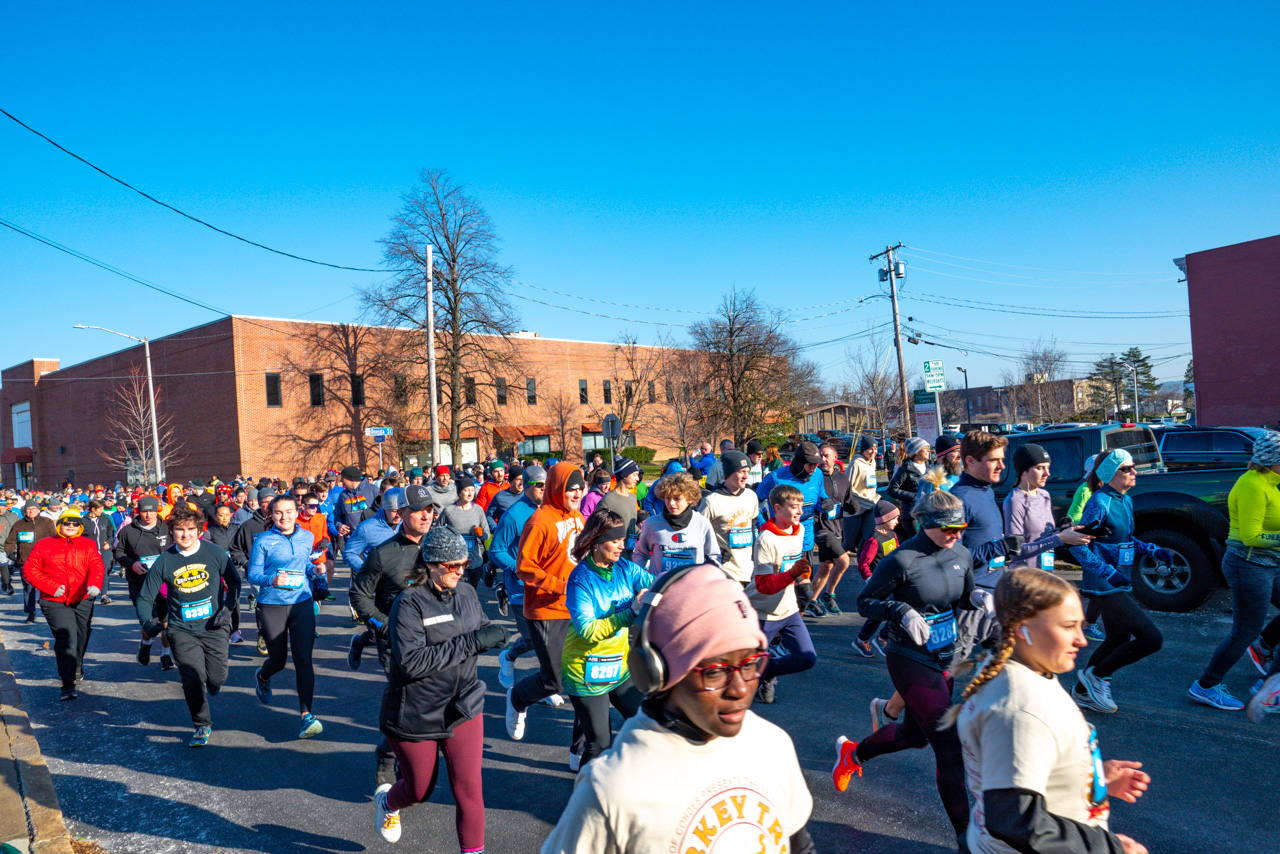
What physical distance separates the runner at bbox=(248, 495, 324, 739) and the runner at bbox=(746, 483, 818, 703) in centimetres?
351

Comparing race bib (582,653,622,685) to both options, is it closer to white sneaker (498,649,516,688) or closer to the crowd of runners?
the crowd of runners

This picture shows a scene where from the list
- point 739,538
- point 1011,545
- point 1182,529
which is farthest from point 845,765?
point 1182,529

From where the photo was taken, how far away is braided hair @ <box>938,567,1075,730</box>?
7.69 feet

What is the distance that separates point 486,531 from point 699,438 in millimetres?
31117

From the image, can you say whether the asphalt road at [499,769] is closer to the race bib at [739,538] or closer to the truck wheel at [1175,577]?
the truck wheel at [1175,577]

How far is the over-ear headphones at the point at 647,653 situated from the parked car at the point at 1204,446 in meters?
9.86

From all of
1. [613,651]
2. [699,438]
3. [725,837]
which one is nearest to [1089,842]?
[725,837]

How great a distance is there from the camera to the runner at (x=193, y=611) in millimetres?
5879

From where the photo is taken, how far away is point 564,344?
1905 inches

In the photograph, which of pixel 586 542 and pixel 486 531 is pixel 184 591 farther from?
pixel 486 531

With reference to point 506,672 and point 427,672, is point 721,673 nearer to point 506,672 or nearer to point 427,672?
point 427,672

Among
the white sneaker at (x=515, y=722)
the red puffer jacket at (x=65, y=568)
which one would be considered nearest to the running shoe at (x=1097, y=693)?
the white sneaker at (x=515, y=722)

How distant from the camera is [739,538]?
6.53 metres

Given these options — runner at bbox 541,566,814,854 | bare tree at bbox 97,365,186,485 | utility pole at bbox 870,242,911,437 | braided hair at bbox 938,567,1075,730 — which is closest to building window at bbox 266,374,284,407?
bare tree at bbox 97,365,186,485
